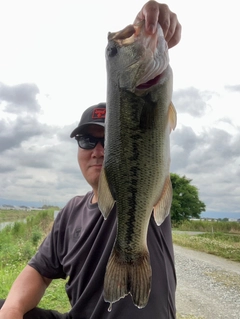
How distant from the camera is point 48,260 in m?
3.88

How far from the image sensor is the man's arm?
3537mm

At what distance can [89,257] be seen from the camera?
323cm

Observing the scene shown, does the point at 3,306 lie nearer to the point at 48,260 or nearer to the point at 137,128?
the point at 48,260

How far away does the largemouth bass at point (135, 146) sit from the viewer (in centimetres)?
218

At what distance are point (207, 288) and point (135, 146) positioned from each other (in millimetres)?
9015

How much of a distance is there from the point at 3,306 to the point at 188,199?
55.9 m

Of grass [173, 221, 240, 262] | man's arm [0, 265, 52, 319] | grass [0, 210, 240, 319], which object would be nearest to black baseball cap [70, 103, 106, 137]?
man's arm [0, 265, 52, 319]

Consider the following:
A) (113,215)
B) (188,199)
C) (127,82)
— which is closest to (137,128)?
(127,82)

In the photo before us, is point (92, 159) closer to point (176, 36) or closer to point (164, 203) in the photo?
point (164, 203)

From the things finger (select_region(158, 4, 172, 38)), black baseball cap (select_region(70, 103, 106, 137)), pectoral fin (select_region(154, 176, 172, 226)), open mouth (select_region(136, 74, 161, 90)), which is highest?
finger (select_region(158, 4, 172, 38))

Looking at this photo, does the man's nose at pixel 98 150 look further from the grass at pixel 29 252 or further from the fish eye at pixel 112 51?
the grass at pixel 29 252

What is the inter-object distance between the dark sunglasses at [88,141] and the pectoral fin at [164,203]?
1339 mm

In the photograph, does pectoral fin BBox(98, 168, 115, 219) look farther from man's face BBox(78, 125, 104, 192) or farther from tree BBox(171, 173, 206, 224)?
tree BBox(171, 173, 206, 224)

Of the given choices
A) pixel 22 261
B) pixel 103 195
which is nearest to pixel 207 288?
pixel 22 261
